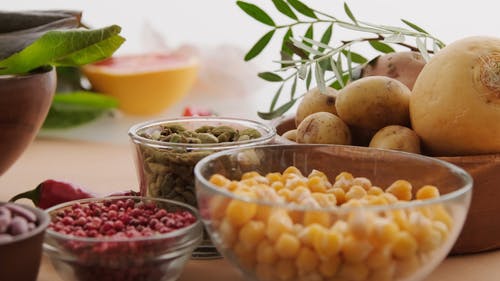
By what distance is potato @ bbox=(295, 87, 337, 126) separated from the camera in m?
0.99

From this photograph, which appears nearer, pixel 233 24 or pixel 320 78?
pixel 320 78

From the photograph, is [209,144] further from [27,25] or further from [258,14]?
[27,25]

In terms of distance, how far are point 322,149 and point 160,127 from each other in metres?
→ 0.21

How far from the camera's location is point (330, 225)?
0.69 metres

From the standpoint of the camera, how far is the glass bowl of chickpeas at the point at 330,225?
2.26 ft

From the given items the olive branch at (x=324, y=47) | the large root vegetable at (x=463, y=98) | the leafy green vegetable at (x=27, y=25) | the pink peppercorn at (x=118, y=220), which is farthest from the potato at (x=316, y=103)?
the leafy green vegetable at (x=27, y=25)

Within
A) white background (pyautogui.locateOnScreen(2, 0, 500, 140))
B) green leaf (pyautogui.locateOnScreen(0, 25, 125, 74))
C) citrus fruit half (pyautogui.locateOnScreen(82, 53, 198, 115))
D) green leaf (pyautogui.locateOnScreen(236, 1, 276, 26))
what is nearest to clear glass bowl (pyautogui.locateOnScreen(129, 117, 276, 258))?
green leaf (pyautogui.locateOnScreen(0, 25, 125, 74))

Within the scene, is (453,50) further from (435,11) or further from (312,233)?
(435,11)

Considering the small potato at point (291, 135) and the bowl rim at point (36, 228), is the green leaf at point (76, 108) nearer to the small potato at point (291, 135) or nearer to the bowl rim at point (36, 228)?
the small potato at point (291, 135)

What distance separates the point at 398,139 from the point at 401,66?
0.15 metres

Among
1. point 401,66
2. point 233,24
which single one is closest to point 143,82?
point 233,24

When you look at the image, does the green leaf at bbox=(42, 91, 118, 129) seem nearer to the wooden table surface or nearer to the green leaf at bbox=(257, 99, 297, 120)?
the wooden table surface

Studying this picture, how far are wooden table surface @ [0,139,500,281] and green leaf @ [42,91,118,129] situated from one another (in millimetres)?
68

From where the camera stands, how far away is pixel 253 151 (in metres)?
0.89
